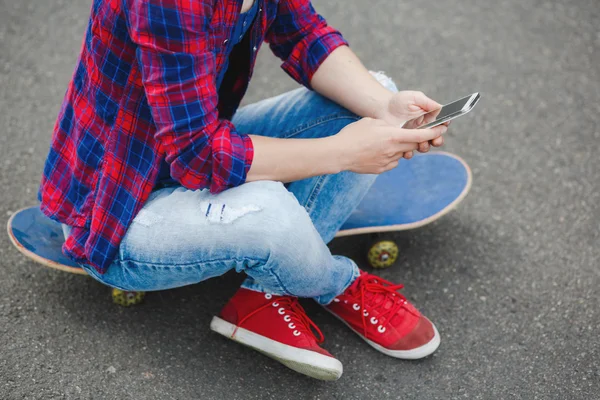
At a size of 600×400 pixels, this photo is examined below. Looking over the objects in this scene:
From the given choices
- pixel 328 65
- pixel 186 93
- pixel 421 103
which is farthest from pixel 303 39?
pixel 186 93

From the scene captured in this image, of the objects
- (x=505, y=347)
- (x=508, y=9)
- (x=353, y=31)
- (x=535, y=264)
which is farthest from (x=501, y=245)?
(x=508, y=9)

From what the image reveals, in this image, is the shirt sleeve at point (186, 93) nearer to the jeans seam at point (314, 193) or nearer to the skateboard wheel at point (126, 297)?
the jeans seam at point (314, 193)

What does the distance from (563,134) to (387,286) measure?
3.65ft

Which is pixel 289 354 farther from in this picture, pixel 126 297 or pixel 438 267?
pixel 438 267

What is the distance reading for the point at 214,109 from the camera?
1.28 meters

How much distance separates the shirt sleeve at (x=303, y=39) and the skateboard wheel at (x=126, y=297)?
0.69 metres

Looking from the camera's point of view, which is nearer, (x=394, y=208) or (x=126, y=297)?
(x=126, y=297)

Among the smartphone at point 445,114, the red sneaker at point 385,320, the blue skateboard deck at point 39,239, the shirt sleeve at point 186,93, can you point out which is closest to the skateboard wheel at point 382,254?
the red sneaker at point 385,320

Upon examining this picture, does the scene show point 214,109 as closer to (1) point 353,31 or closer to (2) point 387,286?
(2) point 387,286

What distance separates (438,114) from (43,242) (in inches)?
39.7

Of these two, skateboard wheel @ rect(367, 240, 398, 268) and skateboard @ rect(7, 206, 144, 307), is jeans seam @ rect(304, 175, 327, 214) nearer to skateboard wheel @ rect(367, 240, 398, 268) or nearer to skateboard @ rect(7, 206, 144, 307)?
skateboard wheel @ rect(367, 240, 398, 268)

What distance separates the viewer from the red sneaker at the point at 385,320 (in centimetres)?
160

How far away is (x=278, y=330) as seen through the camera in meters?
1.52

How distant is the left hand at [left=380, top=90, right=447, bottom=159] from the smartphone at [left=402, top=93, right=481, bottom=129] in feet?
0.13
